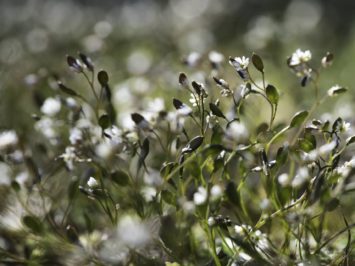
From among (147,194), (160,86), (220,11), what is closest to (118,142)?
(147,194)

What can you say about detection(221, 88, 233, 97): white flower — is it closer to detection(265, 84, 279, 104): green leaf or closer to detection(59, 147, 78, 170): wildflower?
detection(265, 84, 279, 104): green leaf

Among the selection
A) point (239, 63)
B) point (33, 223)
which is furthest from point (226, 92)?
point (33, 223)

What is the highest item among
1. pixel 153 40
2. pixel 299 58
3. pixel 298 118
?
pixel 153 40

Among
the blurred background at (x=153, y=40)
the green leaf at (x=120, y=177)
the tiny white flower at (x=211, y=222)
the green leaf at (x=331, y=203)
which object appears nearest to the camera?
the green leaf at (x=331, y=203)

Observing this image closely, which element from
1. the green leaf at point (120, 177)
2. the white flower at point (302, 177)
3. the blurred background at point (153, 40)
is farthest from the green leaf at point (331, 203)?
the blurred background at point (153, 40)

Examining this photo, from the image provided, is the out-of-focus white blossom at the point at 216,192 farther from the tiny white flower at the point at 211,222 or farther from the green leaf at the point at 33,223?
the green leaf at the point at 33,223

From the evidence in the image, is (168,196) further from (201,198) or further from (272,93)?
(272,93)
